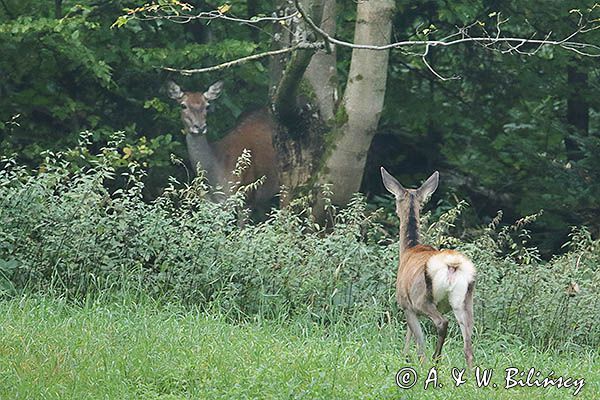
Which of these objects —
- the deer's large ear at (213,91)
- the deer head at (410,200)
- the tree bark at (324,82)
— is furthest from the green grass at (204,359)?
the deer's large ear at (213,91)

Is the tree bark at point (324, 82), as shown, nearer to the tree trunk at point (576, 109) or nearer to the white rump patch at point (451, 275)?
the tree trunk at point (576, 109)

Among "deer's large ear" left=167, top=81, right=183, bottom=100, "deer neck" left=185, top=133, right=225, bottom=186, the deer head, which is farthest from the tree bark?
the deer head

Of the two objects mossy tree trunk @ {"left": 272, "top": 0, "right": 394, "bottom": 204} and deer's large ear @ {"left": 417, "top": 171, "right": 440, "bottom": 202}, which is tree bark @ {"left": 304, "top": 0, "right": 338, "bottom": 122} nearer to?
mossy tree trunk @ {"left": 272, "top": 0, "right": 394, "bottom": 204}

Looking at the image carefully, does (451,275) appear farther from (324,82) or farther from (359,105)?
(324,82)

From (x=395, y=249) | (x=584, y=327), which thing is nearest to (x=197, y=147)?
(x=395, y=249)

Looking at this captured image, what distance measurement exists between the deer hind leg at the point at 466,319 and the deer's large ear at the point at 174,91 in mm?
7951

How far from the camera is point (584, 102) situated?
16734 mm

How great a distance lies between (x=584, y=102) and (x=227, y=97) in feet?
15.9

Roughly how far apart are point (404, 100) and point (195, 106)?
2900 mm

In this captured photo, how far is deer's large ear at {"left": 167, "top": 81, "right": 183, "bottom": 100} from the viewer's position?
15.5 metres

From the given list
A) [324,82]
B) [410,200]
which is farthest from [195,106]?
[410,200]

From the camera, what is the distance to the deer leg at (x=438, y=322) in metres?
8.24

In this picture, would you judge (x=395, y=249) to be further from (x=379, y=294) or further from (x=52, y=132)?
(x=52, y=132)

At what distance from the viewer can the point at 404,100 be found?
1669cm
